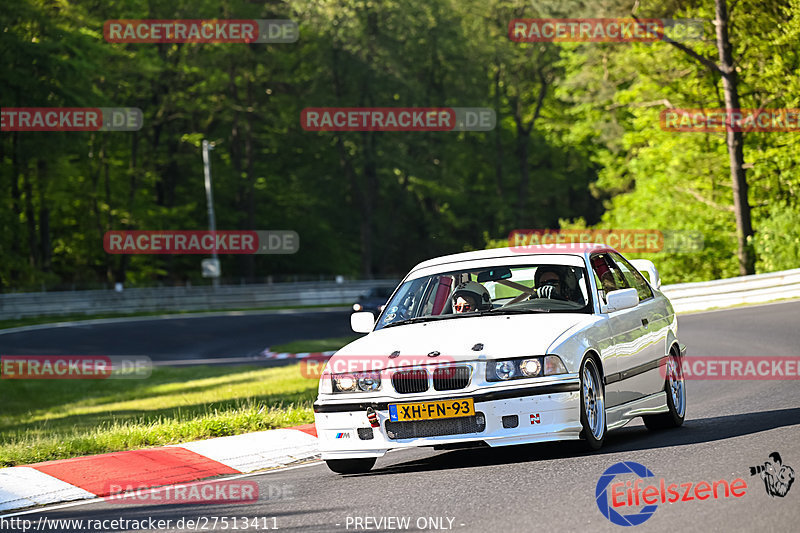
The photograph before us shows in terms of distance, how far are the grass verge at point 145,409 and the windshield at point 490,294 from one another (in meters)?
2.63

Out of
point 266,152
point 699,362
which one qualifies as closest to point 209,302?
point 266,152

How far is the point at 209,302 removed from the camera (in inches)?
Answer: 1983

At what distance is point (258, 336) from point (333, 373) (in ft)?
95.2

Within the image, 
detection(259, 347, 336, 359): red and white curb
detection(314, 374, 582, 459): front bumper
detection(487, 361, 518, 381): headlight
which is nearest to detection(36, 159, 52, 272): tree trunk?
detection(259, 347, 336, 359): red and white curb

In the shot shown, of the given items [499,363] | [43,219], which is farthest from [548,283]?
[43,219]

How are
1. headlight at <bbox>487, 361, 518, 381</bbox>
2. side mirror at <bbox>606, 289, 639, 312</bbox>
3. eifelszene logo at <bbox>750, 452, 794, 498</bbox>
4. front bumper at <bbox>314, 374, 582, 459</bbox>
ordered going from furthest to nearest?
side mirror at <bbox>606, 289, 639, 312</bbox>, headlight at <bbox>487, 361, 518, 381</bbox>, front bumper at <bbox>314, 374, 582, 459</bbox>, eifelszene logo at <bbox>750, 452, 794, 498</bbox>

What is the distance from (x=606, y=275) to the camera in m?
9.62

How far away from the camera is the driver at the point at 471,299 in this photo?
9070 mm

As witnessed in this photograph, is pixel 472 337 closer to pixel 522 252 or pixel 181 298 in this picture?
pixel 522 252

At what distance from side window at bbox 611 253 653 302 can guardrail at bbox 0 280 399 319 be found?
123ft

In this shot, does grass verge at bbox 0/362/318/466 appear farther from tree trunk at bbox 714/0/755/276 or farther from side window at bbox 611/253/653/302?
tree trunk at bbox 714/0/755/276

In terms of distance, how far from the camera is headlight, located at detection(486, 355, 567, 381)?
303 inches

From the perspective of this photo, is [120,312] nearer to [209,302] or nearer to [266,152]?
[209,302]

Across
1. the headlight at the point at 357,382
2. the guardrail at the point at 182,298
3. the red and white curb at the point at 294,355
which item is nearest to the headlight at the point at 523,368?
the headlight at the point at 357,382
